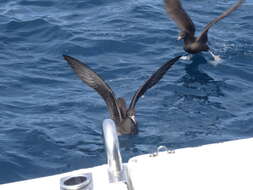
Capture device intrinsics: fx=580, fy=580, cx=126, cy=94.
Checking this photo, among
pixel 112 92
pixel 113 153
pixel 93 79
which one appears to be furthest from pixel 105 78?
pixel 113 153

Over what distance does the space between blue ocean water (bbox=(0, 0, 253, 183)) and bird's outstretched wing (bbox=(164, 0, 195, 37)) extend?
0.54 m

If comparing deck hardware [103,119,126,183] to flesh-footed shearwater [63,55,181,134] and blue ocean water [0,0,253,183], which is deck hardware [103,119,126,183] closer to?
blue ocean water [0,0,253,183]

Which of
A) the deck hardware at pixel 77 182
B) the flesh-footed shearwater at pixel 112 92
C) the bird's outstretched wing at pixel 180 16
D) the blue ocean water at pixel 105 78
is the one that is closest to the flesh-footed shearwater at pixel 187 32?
the bird's outstretched wing at pixel 180 16

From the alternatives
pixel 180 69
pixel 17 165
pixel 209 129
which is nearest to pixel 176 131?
pixel 209 129

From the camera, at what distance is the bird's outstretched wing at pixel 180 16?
40.2 ft

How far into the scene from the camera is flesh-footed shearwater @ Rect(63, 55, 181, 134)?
27.6 feet

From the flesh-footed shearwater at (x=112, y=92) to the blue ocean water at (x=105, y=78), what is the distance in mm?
217

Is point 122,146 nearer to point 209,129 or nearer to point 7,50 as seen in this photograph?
point 209,129

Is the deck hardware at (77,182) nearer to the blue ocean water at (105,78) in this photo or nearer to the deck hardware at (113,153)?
the deck hardware at (113,153)

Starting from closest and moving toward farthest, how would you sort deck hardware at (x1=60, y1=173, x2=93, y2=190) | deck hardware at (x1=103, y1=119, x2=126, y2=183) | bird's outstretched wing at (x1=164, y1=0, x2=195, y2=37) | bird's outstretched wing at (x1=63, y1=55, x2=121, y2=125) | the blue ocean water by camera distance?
deck hardware at (x1=60, y1=173, x2=93, y2=190)
deck hardware at (x1=103, y1=119, x2=126, y2=183)
the blue ocean water
bird's outstretched wing at (x1=63, y1=55, x2=121, y2=125)
bird's outstretched wing at (x1=164, y1=0, x2=195, y2=37)

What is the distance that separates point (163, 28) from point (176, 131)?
539 cm

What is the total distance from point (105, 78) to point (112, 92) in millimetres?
2554

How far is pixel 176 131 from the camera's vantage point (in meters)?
8.71

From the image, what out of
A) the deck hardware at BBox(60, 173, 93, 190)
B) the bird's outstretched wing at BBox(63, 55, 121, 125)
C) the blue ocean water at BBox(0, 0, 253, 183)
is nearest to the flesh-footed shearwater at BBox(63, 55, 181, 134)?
the bird's outstretched wing at BBox(63, 55, 121, 125)
